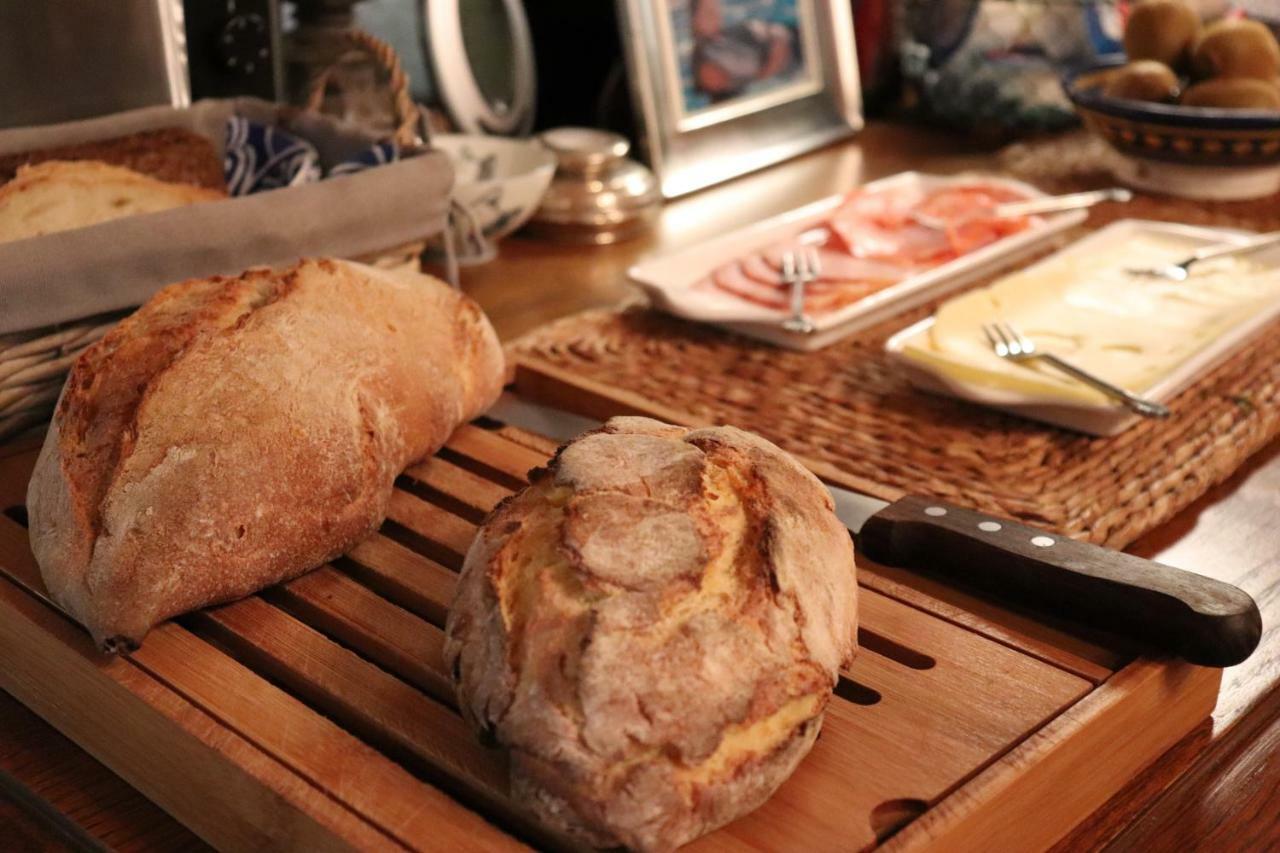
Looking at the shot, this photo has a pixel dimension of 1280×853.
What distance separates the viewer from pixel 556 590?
66cm

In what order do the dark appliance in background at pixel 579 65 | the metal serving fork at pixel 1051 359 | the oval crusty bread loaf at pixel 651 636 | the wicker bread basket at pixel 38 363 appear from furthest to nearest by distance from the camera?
the dark appliance in background at pixel 579 65 → the metal serving fork at pixel 1051 359 → the wicker bread basket at pixel 38 363 → the oval crusty bread loaf at pixel 651 636

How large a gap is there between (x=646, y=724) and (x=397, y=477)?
1.44 feet

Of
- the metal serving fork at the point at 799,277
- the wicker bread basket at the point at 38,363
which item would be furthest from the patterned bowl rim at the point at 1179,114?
the wicker bread basket at the point at 38,363

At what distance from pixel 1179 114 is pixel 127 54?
1.30 metres

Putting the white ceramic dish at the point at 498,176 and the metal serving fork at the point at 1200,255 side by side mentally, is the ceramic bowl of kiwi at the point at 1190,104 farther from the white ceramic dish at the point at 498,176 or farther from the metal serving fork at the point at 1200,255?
the white ceramic dish at the point at 498,176

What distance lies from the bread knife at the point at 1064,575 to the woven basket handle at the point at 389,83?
0.62 metres

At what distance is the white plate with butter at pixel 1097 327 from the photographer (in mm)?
1137

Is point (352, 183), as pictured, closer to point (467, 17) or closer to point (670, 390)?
point (670, 390)

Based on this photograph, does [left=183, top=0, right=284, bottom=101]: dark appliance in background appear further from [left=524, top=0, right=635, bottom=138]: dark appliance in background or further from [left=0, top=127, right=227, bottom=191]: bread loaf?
[left=524, top=0, right=635, bottom=138]: dark appliance in background

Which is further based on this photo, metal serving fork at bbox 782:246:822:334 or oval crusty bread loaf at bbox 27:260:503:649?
metal serving fork at bbox 782:246:822:334

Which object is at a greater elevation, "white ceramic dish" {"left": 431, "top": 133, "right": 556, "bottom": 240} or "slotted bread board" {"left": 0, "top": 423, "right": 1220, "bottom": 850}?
"white ceramic dish" {"left": 431, "top": 133, "right": 556, "bottom": 240}

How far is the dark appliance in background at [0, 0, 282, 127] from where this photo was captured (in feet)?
4.21

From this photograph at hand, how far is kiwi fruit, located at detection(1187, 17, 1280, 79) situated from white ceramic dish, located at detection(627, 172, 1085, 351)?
1.16 ft

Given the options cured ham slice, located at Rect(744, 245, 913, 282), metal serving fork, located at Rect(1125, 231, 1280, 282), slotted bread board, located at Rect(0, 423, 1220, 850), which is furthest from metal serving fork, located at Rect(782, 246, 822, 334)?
slotted bread board, located at Rect(0, 423, 1220, 850)
